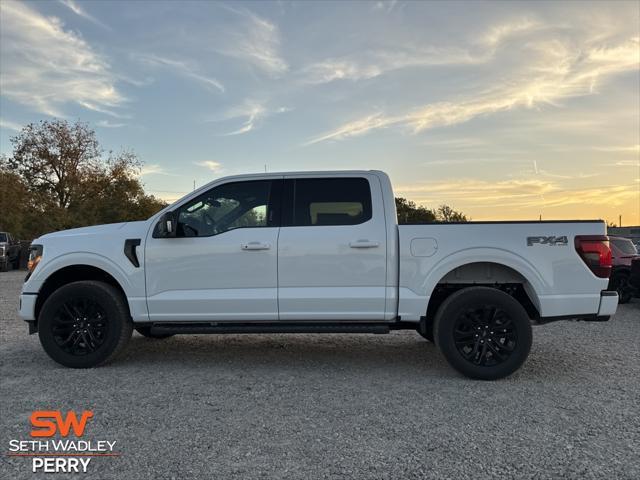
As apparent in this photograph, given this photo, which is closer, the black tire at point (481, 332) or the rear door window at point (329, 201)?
the black tire at point (481, 332)

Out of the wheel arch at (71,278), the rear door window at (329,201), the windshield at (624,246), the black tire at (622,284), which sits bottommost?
the black tire at (622,284)

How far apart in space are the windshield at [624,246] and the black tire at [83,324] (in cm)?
1012

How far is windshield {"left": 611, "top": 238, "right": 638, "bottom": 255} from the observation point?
10914 millimetres

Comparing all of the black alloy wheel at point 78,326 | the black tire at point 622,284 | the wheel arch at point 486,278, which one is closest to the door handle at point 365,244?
the wheel arch at point 486,278

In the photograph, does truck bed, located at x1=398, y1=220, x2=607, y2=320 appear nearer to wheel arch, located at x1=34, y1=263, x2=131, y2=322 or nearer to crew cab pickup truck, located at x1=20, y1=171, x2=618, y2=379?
crew cab pickup truck, located at x1=20, y1=171, x2=618, y2=379

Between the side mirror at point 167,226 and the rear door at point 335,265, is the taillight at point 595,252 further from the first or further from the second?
the side mirror at point 167,226

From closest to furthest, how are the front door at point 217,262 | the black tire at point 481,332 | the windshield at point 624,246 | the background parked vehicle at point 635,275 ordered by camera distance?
the black tire at point 481,332
the front door at point 217,262
the background parked vehicle at point 635,275
the windshield at point 624,246

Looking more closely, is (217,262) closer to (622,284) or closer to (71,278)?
(71,278)

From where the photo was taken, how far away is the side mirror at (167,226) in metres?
5.07

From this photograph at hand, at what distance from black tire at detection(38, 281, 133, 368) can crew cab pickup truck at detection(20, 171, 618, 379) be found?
13mm

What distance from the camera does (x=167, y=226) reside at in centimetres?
507

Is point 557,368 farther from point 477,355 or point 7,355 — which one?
point 7,355

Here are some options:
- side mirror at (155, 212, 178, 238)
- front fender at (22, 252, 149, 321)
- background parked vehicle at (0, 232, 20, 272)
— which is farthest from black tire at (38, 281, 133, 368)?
background parked vehicle at (0, 232, 20, 272)

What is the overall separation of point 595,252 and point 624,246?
7.33 meters
